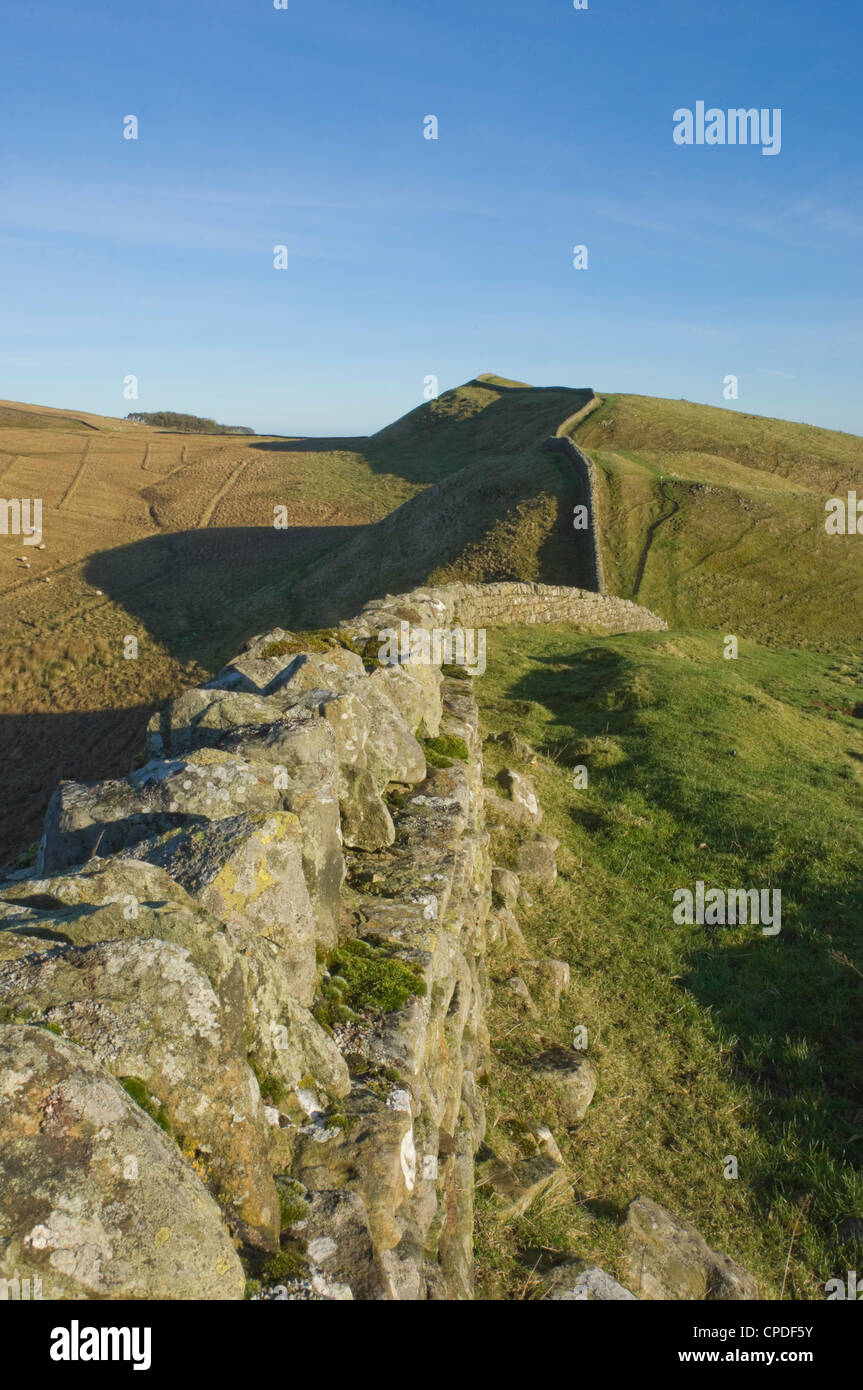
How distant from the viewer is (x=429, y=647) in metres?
12.6

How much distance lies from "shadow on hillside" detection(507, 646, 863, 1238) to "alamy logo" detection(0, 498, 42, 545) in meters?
50.3

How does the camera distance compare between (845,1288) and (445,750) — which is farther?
(445,750)

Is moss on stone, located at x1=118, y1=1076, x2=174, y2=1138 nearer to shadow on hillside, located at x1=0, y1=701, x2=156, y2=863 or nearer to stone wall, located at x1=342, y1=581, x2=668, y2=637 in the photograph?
stone wall, located at x1=342, y1=581, x2=668, y2=637

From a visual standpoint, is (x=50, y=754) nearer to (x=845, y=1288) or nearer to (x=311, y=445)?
(x=845, y=1288)

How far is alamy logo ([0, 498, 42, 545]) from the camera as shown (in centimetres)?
5281

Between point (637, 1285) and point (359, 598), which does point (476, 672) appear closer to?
point (637, 1285)

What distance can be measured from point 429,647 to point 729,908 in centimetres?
549

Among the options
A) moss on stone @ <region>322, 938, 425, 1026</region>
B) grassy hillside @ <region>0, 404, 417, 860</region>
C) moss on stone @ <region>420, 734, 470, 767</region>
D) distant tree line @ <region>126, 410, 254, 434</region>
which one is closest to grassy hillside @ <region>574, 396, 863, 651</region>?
grassy hillside @ <region>0, 404, 417, 860</region>

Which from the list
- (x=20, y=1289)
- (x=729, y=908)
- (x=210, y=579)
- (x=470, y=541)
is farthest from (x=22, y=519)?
(x=20, y=1289)

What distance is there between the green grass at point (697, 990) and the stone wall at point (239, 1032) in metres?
1.14

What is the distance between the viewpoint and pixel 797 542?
121 feet

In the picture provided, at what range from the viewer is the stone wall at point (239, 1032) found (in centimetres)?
231

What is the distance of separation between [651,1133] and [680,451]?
2062 inches
